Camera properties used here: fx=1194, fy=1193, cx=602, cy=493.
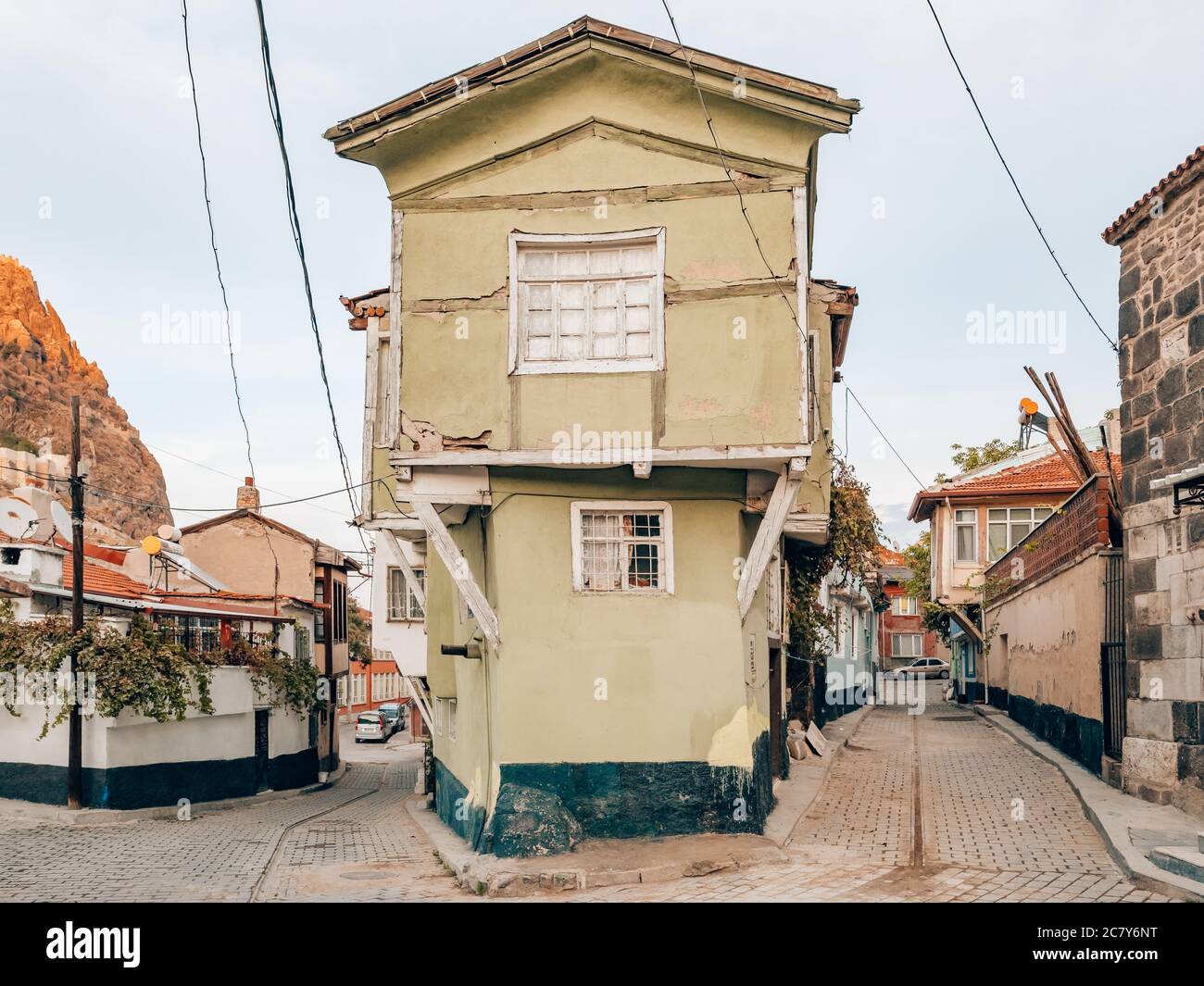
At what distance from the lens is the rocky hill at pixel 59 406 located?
10956cm

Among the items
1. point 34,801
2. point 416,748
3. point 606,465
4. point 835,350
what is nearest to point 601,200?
point 606,465

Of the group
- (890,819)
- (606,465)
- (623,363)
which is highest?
(623,363)

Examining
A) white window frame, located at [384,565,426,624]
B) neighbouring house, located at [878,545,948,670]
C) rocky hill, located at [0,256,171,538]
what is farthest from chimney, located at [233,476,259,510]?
rocky hill, located at [0,256,171,538]

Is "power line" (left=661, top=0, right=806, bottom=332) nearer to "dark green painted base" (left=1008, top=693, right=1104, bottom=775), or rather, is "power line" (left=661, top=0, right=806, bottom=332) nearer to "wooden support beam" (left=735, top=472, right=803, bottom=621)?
"wooden support beam" (left=735, top=472, right=803, bottom=621)

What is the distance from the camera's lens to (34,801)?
2175 cm

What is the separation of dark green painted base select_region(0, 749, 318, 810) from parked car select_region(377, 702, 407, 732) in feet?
96.7

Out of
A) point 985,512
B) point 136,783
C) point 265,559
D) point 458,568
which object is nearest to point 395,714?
point 265,559

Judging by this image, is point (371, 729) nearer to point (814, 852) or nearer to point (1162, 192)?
point (814, 852)

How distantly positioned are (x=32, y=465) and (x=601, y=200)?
93606mm

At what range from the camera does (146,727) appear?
22.6 m

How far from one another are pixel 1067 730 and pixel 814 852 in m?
7.84

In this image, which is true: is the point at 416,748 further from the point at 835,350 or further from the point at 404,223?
the point at 404,223

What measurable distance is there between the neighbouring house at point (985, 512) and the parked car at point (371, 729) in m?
27.6
